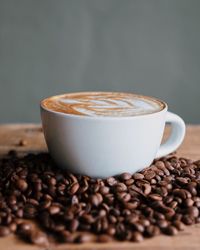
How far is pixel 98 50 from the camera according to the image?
1997 mm

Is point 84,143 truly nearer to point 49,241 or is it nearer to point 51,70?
point 49,241

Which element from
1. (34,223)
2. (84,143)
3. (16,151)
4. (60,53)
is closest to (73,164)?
(84,143)

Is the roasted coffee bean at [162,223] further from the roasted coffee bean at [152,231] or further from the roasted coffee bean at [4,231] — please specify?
the roasted coffee bean at [4,231]

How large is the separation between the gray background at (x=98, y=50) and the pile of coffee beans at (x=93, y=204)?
1.21 metres

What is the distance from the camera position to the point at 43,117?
0.83m

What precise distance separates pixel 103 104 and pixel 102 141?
5.4 inches

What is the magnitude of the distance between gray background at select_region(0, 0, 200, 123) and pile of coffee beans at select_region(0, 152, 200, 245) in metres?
1.21

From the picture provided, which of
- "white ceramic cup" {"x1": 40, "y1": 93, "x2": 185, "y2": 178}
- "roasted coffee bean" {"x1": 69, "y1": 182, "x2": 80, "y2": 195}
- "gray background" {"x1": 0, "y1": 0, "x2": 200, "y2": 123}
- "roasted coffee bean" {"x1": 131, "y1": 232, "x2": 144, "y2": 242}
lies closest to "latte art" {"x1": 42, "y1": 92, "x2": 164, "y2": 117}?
"white ceramic cup" {"x1": 40, "y1": 93, "x2": 185, "y2": 178}

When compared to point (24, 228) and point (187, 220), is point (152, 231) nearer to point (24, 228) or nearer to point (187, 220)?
point (187, 220)

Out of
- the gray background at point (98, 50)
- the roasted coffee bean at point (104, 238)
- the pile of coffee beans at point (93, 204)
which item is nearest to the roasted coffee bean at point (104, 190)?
the pile of coffee beans at point (93, 204)

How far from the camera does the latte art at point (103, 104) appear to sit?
0.81 metres

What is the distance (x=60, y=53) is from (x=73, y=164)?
1281 millimetres

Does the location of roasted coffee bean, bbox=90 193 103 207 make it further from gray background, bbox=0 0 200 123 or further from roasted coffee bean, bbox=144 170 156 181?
gray background, bbox=0 0 200 123

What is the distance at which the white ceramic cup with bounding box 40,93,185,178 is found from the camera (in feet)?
2.50
